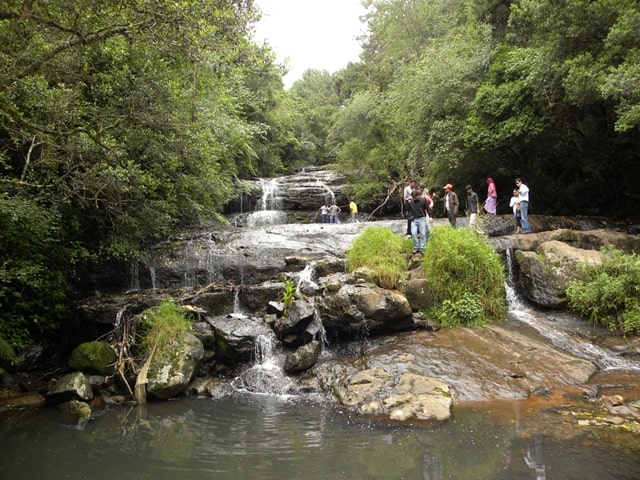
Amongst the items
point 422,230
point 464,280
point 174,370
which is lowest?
point 174,370

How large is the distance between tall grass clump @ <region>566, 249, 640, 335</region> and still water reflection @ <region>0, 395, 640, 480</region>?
471 centimetres

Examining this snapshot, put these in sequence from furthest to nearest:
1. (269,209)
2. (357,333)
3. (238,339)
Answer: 1. (269,209)
2. (357,333)
3. (238,339)

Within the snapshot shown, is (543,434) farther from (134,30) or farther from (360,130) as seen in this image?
(360,130)

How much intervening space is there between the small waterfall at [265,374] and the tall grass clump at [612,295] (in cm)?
739

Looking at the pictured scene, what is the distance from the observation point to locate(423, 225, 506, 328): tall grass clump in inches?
379

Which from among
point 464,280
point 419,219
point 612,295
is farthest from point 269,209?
point 612,295

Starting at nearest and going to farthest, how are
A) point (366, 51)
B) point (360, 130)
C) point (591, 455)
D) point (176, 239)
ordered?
point (591, 455) → point (176, 239) → point (360, 130) → point (366, 51)

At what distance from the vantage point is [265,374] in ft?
26.9

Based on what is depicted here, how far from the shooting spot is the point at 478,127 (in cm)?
1700

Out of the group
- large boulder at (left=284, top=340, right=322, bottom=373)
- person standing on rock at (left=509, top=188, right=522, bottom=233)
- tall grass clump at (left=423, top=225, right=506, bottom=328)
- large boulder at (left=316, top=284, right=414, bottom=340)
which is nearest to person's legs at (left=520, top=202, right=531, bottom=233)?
person standing on rock at (left=509, top=188, right=522, bottom=233)

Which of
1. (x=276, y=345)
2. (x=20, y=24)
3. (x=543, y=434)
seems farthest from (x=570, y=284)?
(x=20, y=24)

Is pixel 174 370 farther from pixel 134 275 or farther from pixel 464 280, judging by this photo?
pixel 464 280

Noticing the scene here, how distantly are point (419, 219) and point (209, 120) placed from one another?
286 inches

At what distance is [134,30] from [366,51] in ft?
134
